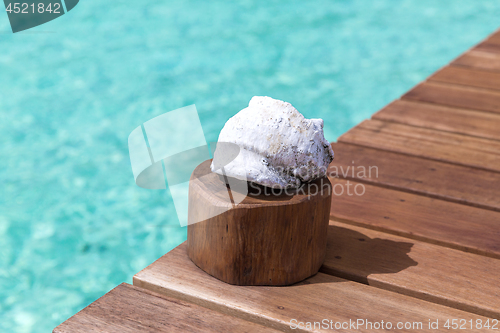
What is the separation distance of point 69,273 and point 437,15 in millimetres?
6115

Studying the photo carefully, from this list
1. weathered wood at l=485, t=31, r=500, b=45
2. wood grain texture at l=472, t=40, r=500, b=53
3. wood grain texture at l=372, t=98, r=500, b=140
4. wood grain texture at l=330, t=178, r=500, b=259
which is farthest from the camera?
weathered wood at l=485, t=31, r=500, b=45

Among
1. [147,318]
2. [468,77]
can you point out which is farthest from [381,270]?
[468,77]

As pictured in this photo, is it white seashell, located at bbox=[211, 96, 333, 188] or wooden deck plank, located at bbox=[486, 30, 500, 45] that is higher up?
white seashell, located at bbox=[211, 96, 333, 188]

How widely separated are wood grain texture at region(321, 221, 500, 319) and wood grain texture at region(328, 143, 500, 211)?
0.31 m

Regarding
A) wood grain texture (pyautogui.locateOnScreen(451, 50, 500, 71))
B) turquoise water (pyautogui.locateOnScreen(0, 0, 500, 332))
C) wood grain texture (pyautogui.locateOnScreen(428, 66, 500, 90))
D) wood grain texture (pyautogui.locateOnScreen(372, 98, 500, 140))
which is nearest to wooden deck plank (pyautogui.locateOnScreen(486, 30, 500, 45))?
wood grain texture (pyautogui.locateOnScreen(451, 50, 500, 71))

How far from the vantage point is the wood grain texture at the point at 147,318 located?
94 cm

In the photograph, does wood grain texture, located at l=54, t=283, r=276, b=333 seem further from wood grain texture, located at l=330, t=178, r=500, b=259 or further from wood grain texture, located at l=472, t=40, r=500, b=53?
wood grain texture, located at l=472, t=40, r=500, b=53

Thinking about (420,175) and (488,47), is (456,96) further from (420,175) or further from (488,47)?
(488,47)

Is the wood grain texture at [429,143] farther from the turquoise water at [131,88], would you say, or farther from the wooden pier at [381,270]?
the turquoise water at [131,88]

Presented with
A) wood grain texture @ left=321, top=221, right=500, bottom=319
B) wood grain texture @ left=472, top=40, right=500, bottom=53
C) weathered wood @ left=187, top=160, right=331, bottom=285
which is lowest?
wood grain texture @ left=321, top=221, right=500, bottom=319

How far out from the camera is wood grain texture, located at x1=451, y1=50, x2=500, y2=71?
3031 millimetres

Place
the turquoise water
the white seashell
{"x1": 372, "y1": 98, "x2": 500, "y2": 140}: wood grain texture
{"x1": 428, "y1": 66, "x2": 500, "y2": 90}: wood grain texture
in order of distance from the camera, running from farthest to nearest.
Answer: {"x1": 428, "y1": 66, "x2": 500, "y2": 90}: wood grain texture, the turquoise water, {"x1": 372, "y1": 98, "x2": 500, "y2": 140}: wood grain texture, the white seashell

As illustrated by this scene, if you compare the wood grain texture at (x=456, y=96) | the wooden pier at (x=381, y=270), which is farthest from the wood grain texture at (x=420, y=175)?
the wood grain texture at (x=456, y=96)

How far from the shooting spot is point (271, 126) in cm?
105
